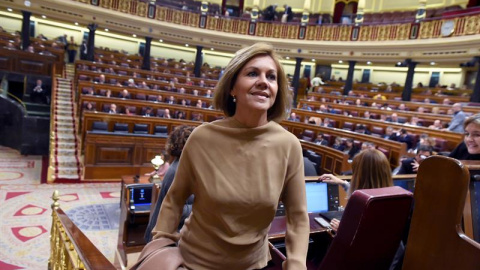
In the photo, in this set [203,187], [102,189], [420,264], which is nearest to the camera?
[203,187]

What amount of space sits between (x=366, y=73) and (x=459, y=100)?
22.1 ft

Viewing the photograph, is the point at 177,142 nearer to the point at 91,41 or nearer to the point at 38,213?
the point at 38,213

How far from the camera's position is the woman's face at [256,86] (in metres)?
0.85

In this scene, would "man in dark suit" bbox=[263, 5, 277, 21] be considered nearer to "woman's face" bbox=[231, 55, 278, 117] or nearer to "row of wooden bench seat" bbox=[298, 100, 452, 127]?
"row of wooden bench seat" bbox=[298, 100, 452, 127]

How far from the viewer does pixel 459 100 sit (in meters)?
10.0

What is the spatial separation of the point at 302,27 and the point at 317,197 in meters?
12.8

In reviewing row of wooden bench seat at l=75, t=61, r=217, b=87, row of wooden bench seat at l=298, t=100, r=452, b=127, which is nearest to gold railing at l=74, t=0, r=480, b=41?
row of wooden bench seat at l=75, t=61, r=217, b=87

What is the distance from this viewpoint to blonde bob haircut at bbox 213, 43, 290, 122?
87 centimetres

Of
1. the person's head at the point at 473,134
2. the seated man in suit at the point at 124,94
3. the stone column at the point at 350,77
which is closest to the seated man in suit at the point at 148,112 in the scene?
the seated man in suit at the point at 124,94

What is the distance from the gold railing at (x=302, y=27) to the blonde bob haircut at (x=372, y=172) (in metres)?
10.5

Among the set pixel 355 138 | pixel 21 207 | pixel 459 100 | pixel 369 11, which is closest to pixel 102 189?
pixel 21 207

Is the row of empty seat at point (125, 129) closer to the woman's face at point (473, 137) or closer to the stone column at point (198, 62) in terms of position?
the woman's face at point (473, 137)

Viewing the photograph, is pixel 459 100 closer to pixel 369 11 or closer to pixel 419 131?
pixel 419 131

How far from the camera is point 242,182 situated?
821 millimetres
